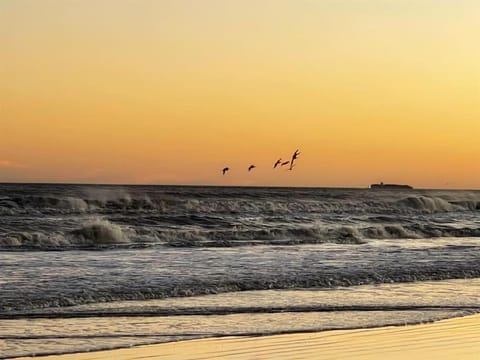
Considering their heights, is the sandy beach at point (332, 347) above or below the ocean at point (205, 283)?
below

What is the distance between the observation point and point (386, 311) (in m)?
11.4

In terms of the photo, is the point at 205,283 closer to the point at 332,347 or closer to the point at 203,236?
the point at 332,347

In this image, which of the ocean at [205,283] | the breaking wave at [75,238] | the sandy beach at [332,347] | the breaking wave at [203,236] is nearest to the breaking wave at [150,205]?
the breaking wave at [75,238]

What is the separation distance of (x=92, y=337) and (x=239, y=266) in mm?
7963

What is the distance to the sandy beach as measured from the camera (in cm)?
827

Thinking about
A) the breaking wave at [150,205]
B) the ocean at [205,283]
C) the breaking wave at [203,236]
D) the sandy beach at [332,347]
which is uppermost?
the breaking wave at [150,205]

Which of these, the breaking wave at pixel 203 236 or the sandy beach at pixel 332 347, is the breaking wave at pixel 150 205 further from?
the sandy beach at pixel 332 347

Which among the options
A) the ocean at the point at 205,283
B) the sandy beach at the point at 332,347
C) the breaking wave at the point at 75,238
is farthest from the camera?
the breaking wave at the point at 75,238

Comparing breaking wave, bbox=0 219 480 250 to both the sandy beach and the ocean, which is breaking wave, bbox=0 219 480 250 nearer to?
the ocean

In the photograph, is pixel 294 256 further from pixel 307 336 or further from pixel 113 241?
pixel 307 336

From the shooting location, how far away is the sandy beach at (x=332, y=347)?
8273 millimetres

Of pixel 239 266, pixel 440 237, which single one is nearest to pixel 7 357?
pixel 239 266

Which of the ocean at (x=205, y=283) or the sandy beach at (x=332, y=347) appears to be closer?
the sandy beach at (x=332, y=347)

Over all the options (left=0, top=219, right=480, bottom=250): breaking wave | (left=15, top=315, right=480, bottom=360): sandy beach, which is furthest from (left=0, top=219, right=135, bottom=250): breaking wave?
(left=15, top=315, right=480, bottom=360): sandy beach
